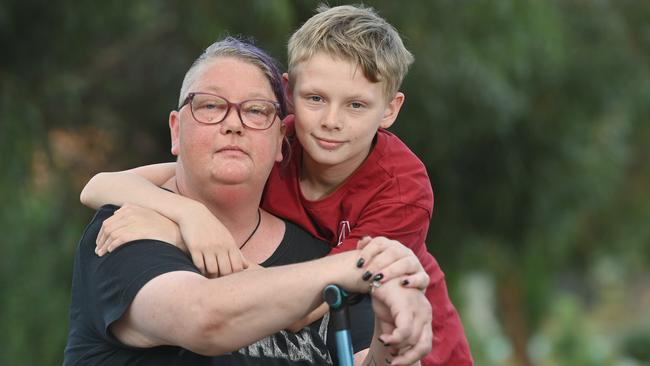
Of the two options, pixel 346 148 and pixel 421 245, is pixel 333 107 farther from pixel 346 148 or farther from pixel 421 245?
pixel 421 245

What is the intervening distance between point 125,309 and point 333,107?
3.09 feet

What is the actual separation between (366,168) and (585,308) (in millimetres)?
29091

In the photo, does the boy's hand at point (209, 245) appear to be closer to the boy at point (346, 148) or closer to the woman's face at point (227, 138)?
the woman's face at point (227, 138)

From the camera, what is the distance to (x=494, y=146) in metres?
10.4

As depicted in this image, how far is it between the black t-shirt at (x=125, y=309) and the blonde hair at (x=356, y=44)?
1.70 feet

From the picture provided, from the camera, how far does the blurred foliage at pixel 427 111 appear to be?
7941 mm

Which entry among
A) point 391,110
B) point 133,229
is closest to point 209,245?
point 133,229

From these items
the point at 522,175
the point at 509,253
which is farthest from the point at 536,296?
the point at 522,175

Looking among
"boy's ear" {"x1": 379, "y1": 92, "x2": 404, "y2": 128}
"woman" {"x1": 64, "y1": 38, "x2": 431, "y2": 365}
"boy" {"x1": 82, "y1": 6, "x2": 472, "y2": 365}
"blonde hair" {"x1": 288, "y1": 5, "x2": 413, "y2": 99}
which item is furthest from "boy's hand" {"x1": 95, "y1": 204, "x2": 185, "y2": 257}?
"boy's ear" {"x1": 379, "y1": 92, "x2": 404, "y2": 128}

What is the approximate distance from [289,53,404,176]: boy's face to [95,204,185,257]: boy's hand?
58 cm

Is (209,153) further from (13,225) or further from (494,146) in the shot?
A: (494,146)

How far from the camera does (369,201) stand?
3.56 metres

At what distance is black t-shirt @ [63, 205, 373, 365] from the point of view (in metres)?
2.81

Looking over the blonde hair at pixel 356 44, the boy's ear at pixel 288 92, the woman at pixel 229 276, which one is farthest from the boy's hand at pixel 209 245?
the blonde hair at pixel 356 44
